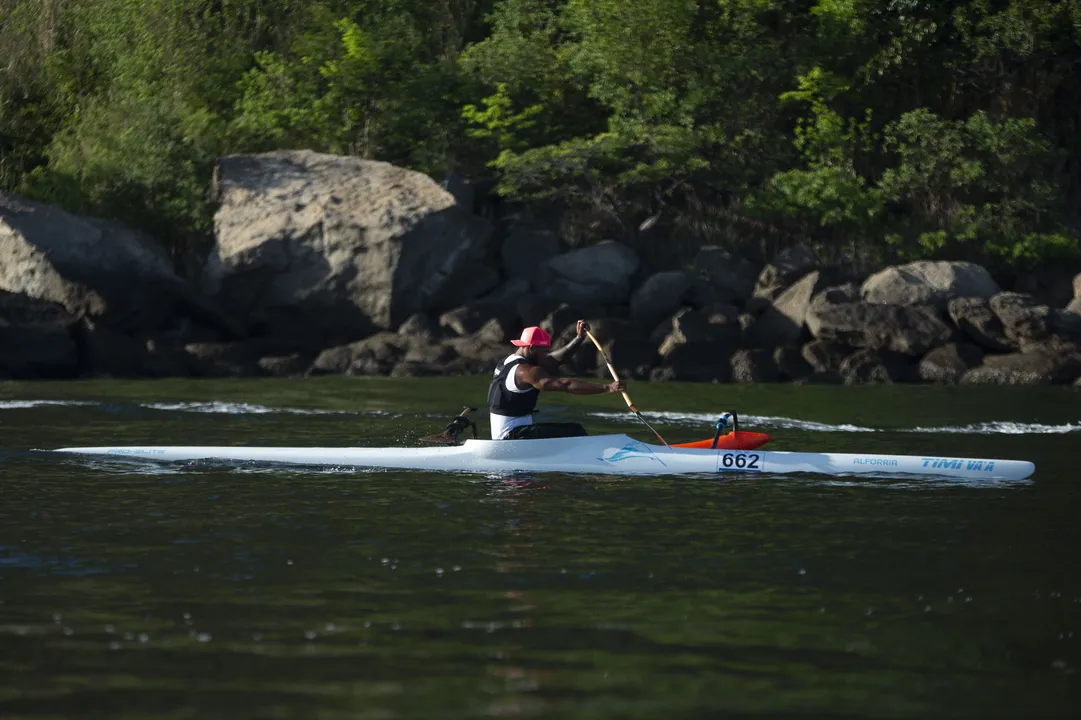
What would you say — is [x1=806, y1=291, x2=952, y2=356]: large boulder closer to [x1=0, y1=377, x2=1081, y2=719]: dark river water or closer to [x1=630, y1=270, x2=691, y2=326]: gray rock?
[x1=630, y1=270, x2=691, y2=326]: gray rock

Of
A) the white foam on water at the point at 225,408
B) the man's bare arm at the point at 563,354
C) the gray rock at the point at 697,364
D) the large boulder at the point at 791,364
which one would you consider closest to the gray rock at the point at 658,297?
the gray rock at the point at 697,364

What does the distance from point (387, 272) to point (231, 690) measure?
22.7 metres

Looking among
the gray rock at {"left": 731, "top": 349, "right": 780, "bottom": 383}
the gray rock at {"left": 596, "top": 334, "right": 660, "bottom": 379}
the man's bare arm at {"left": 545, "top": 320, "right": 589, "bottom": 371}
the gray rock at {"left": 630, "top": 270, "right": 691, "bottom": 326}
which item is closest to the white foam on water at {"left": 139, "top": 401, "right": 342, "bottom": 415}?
the man's bare arm at {"left": 545, "top": 320, "right": 589, "bottom": 371}

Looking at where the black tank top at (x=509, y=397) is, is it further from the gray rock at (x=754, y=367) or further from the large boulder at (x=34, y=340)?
the large boulder at (x=34, y=340)

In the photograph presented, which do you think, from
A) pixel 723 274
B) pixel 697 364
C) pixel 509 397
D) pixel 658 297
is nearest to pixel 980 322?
pixel 697 364

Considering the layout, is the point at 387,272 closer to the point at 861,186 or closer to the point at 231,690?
the point at 861,186

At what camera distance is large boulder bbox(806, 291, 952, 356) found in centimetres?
2672

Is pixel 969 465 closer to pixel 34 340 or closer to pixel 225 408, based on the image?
pixel 225 408

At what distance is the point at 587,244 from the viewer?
33031 mm

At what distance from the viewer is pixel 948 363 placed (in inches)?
1027

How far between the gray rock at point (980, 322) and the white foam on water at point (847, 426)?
865cm

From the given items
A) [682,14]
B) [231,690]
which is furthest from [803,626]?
[682,14]

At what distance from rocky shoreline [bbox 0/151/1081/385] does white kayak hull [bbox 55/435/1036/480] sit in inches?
475

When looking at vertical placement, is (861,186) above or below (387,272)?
above
